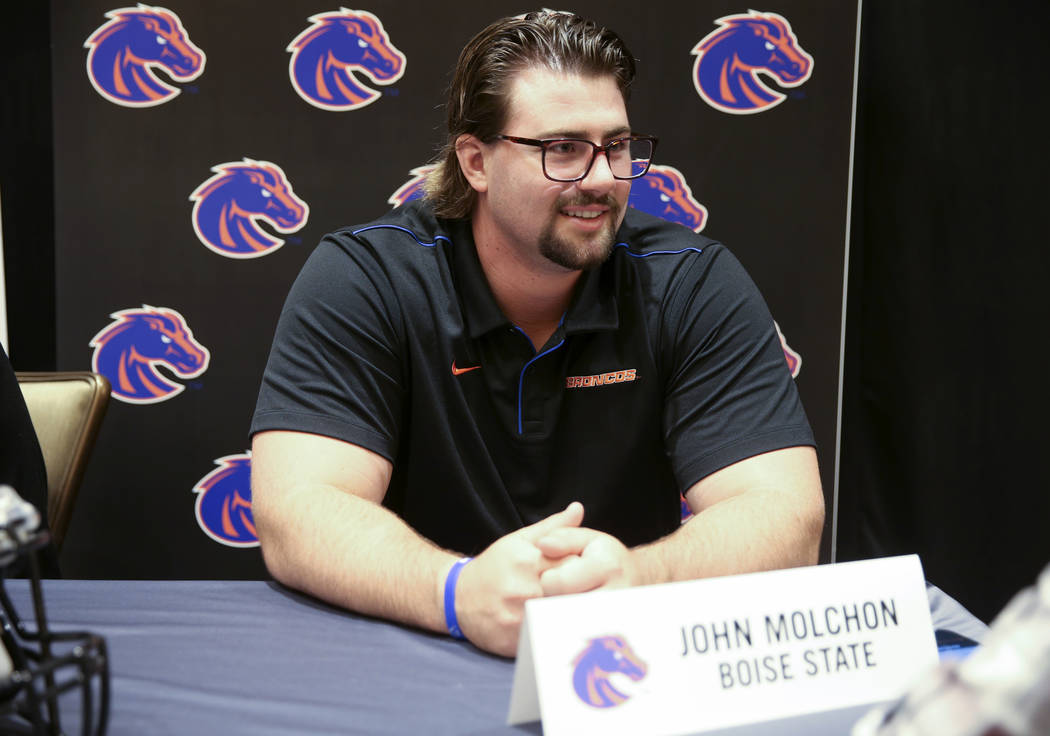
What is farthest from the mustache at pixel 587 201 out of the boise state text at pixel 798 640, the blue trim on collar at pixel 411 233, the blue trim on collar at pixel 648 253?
the boise state text at pixel 798 640

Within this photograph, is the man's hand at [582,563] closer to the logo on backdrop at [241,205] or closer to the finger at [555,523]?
the finger at [555,523]

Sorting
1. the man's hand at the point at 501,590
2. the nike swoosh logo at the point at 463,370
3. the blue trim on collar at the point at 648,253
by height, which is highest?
the blue trim on collar at the point at 648,253

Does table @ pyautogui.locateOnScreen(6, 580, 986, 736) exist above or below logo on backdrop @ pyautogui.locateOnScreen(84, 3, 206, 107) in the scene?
below

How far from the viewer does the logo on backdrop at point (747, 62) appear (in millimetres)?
2471

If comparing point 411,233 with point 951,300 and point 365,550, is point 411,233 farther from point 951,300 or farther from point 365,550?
point 951,300

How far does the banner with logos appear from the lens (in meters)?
2.37

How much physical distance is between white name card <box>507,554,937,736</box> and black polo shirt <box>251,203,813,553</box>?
1.96ft

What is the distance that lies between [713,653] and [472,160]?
114 centimetres

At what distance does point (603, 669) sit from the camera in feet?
2.29

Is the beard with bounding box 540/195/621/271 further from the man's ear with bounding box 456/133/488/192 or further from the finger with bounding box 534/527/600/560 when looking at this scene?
the finger with bounding box 534/527/600/560

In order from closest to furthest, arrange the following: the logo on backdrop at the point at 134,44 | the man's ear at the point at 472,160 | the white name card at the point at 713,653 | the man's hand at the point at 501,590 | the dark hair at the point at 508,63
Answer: the white name card at the point at 713,653 < the man's hand at the point at 501,590 < the dark hair at the point at 508,63 < the man's ear at the point at 472,160 < the logo on backdrop at the point at 134,44

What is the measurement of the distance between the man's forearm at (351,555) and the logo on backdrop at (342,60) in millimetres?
1502

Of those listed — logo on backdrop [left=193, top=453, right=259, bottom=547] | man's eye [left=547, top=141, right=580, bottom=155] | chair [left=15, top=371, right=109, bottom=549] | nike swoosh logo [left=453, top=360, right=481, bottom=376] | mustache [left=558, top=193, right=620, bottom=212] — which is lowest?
logo on backdrop [left=193, top=453, right=259, bottom=547]

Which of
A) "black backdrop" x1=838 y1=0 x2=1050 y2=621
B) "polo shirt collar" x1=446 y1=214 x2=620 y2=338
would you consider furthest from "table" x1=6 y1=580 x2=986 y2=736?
"black backdrop" x1=838 y1=0 x2=1050 y2=621
